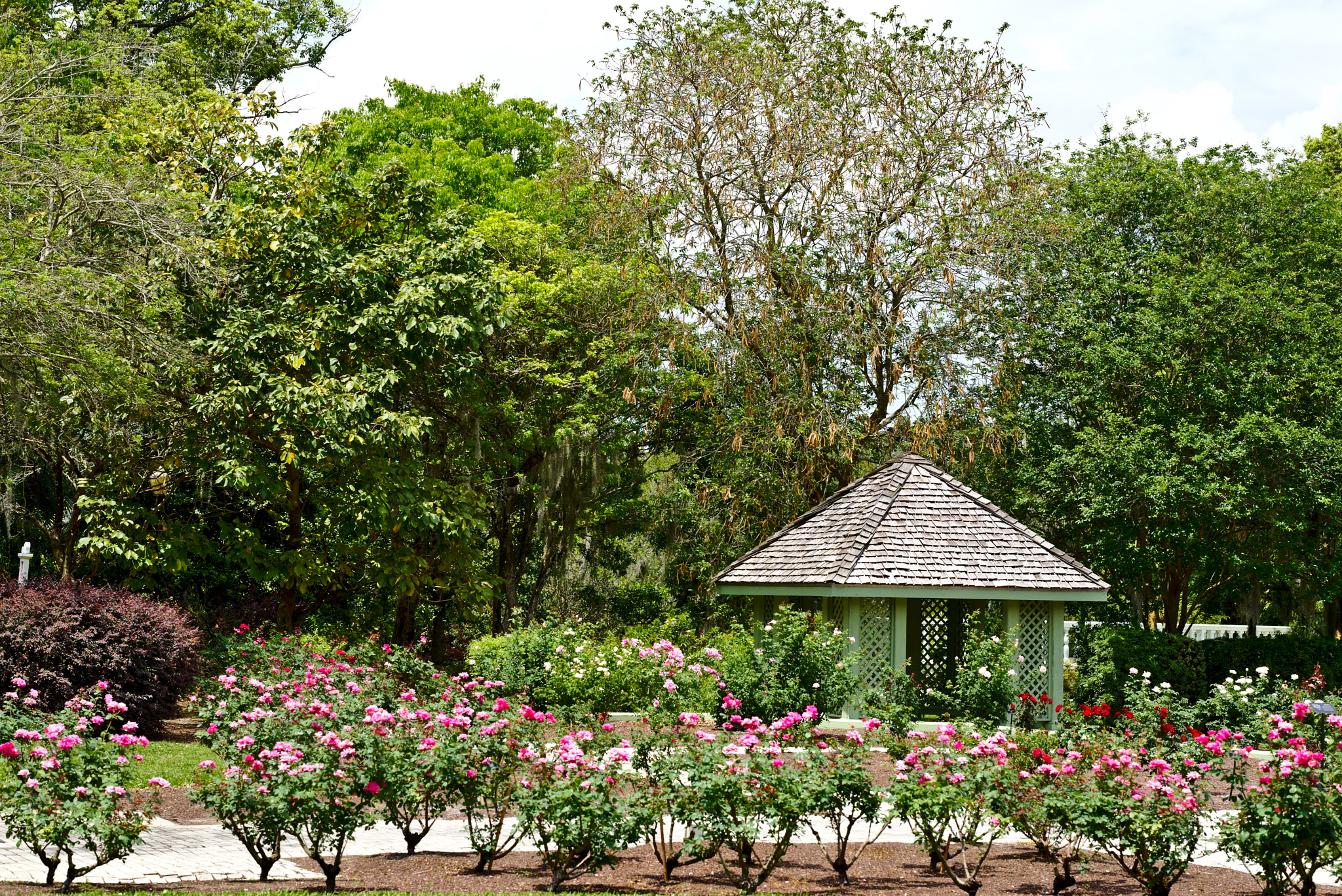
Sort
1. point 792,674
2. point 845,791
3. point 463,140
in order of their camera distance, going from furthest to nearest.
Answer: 1. point 463,140
2. point 792,674
3. point 845,791

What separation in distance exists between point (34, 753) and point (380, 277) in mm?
10610

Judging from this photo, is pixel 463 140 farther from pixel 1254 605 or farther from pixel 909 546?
pixel 1254 605

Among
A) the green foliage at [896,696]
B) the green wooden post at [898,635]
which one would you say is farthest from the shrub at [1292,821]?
the green wooden post at [898,635]

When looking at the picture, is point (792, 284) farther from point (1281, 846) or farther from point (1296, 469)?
point (1281, 846)

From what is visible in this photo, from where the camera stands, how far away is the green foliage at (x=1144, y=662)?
18109 millimetres

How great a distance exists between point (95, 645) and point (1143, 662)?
577 inches

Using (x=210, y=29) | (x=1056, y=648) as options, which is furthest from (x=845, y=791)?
(x=210, y=29)

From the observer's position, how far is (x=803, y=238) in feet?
67.9

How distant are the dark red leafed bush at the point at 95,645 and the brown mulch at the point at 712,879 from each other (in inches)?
264

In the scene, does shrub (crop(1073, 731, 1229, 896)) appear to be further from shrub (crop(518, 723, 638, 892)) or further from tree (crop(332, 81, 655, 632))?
tree (crop(332, 81, 655, 632))

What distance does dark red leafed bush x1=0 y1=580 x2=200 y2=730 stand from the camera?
1270cm

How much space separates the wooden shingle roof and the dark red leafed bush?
7.35 metres

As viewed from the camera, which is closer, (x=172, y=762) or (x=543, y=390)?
(x=172, y=762)

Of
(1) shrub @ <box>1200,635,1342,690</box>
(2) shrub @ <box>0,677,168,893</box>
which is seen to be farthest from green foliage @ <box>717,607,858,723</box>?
(1) shrub @ <box>1200,635,1342,690</box>
